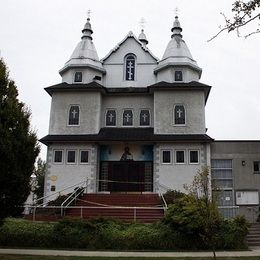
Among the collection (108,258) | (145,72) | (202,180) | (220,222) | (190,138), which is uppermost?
(145,72)

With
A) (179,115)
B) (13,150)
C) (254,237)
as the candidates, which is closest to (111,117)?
(179,115)

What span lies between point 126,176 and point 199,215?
1433 cm

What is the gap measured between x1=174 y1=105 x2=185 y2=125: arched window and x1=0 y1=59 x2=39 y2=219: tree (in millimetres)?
16585

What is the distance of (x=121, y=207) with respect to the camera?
20.0 meters

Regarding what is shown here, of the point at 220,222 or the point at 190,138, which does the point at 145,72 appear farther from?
the point at 220,222

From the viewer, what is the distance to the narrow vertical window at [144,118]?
31.3 m

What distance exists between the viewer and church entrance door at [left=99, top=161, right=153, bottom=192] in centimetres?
2936

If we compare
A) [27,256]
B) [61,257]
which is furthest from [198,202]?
[27,256]

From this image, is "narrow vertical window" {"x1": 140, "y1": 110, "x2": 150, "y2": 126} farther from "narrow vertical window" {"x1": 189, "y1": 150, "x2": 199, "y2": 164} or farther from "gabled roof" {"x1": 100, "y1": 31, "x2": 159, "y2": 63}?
"gabled roof" {"x1": 100, "y1": 31, "x2": 159, "y2": 63}

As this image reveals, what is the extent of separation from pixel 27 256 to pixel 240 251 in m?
8.36

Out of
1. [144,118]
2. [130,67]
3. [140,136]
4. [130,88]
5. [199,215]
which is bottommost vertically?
[199,215]

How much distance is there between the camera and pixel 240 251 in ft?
53.6

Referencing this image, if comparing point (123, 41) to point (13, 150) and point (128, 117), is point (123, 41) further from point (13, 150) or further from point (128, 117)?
point (13, 150)

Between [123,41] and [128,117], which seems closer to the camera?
[128,117]
